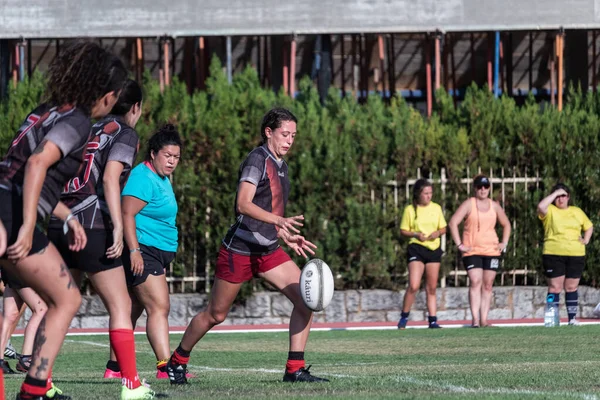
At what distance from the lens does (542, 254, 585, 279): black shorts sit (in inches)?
648

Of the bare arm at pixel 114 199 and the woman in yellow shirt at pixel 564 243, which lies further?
the woman in yellow shirt at pixel 564 243

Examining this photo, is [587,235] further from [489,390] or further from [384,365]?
[489,390]

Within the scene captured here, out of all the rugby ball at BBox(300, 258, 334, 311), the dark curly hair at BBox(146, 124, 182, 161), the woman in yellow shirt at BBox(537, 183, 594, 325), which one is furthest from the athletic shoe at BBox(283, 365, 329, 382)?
→ the woman in yellow shirt at BBox(537, 183, 594, 325)

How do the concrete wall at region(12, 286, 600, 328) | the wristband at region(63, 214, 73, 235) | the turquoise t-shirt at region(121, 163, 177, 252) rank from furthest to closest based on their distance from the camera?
the concrete wall at region(12, 286, 600, 328) < the turquoise t-shirt at region(121, 163, 177, 252) < the wristband at region(63, 214, 73, 235)

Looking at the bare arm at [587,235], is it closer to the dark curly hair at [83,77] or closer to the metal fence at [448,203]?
the metal fence at [448,203]

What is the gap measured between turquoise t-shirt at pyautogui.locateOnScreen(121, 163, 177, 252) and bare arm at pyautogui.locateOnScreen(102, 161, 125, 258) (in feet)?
4.74

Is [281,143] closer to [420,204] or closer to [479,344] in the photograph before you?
[479,344]

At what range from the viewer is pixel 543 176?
18594 millimetres

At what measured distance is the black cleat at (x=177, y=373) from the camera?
823cm

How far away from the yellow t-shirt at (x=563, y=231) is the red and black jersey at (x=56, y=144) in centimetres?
1129

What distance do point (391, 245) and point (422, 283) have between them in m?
0.72

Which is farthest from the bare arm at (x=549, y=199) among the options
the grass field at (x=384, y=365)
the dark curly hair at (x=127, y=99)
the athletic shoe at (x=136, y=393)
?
the athletic shoe at (x=136, y=393)

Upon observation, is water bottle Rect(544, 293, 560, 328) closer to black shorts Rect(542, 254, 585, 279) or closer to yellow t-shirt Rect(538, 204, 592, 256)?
black shorts Rect(542, 254, 585, 279)

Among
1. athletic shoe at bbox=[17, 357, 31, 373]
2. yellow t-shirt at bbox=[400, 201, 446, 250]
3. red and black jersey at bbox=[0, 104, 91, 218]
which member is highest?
red and black jersey at bbox=[0, 104, 91, 218]
